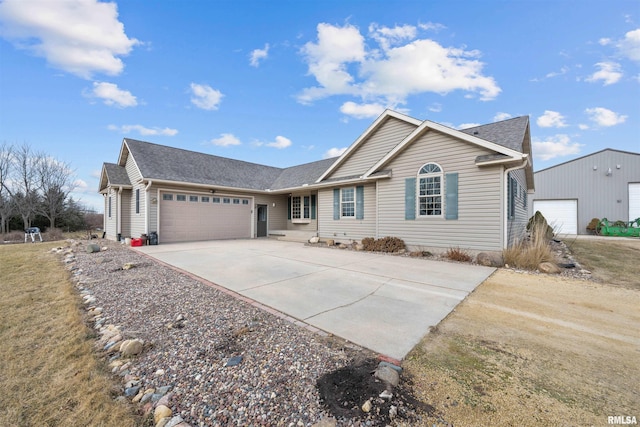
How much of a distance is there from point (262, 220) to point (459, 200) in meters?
12.0

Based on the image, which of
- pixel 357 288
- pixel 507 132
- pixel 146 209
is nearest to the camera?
pixel 357 288

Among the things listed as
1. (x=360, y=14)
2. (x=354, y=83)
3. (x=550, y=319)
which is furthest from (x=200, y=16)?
(x=550, y=319)

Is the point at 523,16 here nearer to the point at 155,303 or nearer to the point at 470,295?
the point at 470,295

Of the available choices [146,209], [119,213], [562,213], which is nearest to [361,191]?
[146,209]

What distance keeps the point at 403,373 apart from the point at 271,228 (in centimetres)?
1536

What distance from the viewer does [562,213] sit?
1866 centimetres

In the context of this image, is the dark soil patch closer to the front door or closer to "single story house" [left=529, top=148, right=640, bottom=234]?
the front door

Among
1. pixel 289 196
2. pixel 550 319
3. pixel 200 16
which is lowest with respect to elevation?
pixel 550 319

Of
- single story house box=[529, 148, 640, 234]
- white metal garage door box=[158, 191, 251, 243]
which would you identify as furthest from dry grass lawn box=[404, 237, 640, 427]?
single story house box=[529, 148, 640, 234]

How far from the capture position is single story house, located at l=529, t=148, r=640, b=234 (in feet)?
54.4

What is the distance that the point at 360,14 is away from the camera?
10.3m

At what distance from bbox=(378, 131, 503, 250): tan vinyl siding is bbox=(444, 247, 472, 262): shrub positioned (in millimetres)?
218

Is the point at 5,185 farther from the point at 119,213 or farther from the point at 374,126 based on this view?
the point at 374,126

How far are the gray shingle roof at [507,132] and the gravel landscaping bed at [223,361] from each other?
9.29 meters
